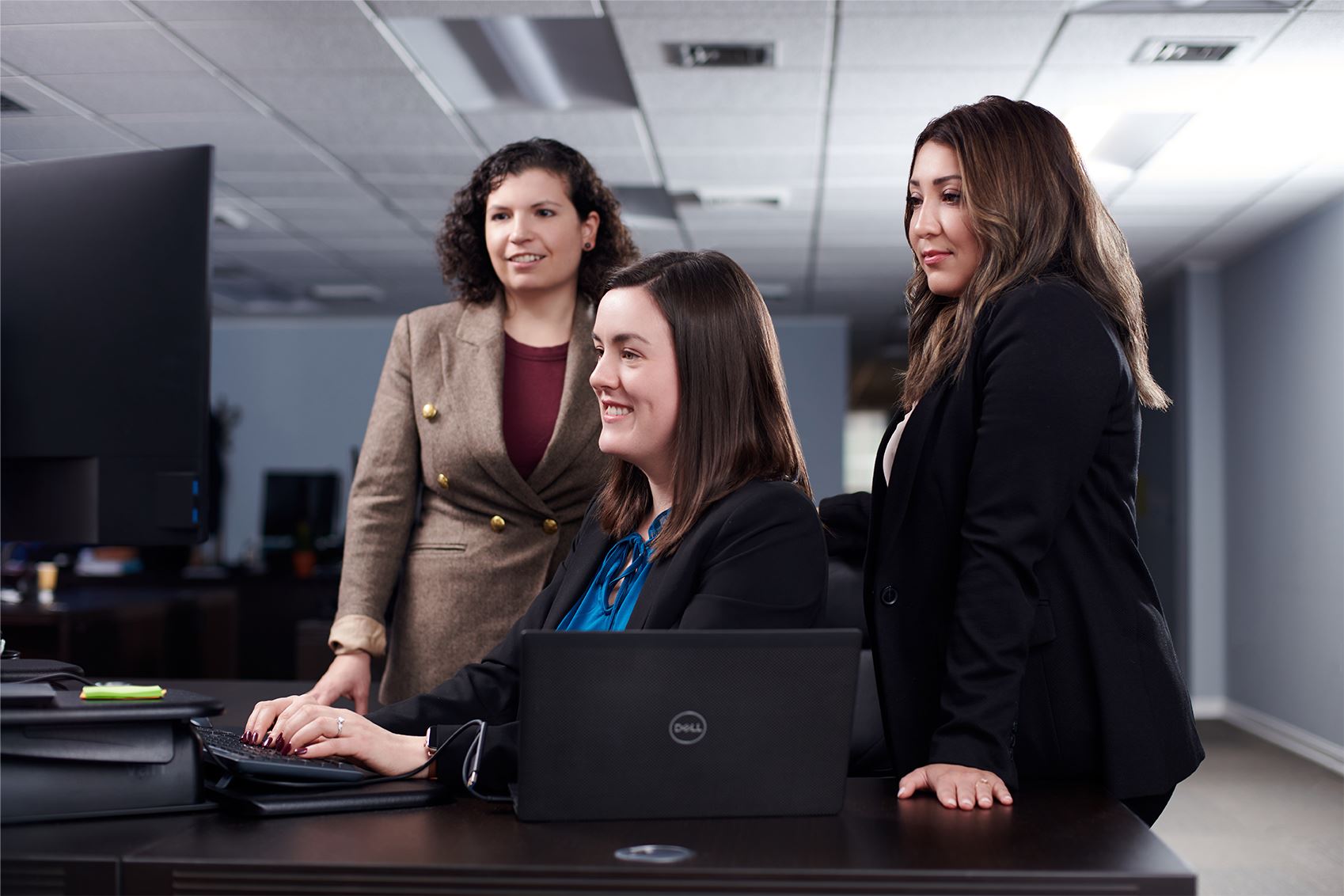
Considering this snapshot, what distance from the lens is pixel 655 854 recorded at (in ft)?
3.09

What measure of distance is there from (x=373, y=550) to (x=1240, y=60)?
3.56 metres

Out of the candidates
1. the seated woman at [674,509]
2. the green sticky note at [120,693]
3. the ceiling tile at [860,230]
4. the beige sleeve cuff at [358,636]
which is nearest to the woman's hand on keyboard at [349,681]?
the beige sleeve cuff at [358,636]

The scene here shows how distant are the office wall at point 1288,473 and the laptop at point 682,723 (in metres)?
5.43

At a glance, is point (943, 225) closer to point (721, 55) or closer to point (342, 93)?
point (721, 55)

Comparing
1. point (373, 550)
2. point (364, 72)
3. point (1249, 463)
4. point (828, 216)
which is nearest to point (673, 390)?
point (373, 550)

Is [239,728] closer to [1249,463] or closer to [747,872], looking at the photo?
[747,872]

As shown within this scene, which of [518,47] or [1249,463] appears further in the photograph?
[1249,463]

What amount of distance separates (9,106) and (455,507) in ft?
12.7

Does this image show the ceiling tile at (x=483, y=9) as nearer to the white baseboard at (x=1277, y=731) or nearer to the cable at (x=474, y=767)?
the cable at (x=474, y=767)

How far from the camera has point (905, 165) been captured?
542 cm

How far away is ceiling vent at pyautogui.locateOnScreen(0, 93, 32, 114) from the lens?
4.69 metres

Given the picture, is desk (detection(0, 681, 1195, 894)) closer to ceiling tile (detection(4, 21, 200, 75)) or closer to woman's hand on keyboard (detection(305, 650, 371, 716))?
woman's hand on keyboard (detection(305, 650, 371, 716))

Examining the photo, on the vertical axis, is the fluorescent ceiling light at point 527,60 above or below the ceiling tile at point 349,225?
above

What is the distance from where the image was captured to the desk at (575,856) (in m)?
0.91
